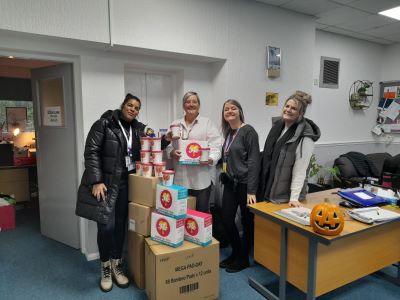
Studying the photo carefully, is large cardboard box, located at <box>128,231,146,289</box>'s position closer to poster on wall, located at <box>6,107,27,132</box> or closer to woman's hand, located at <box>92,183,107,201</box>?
woman's hand, located at <box>92,183,107,201</box>

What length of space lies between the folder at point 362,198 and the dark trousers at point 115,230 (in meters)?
1.76

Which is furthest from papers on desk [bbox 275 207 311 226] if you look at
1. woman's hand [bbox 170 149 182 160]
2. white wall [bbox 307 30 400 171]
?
white wall [bbox 307 30 400 171]

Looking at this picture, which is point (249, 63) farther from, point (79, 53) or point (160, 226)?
point (160, 226)

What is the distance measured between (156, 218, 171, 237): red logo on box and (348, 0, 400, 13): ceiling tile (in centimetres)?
329

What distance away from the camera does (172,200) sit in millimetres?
2051

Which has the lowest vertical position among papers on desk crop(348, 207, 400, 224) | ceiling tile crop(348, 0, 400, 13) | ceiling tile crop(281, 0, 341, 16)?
papers on desk crop(348, 207, 400, 224)

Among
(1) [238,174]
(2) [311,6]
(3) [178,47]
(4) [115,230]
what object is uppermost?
(2) [311,6]

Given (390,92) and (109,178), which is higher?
(390,92)

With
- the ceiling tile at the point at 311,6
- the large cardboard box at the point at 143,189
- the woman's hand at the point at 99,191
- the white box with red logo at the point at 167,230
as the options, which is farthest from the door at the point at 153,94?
the ceiling tile at the point at 311,6

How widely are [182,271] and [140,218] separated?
0.52 metres

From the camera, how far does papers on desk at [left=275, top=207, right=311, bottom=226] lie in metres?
1.85

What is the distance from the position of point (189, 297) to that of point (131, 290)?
533mm

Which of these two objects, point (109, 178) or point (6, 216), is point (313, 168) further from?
point (6, 216)

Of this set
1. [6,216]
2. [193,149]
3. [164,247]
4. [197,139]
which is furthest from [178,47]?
[6,216]
